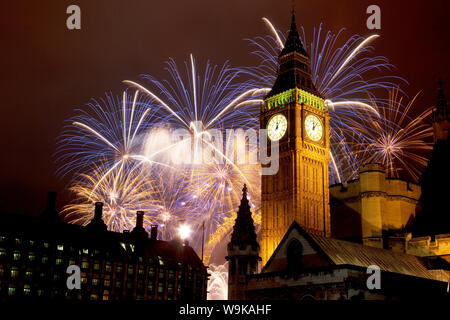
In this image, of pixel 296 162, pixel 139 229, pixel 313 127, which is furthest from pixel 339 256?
pixel 139 229

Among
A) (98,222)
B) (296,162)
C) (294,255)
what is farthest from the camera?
(98,222)

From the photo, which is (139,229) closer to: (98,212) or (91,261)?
(98,212)

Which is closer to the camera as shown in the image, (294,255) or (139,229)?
(294,255)

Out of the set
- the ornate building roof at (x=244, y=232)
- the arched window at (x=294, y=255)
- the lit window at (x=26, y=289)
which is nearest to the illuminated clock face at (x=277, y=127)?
the ornate building roof at (x=244, y=232)

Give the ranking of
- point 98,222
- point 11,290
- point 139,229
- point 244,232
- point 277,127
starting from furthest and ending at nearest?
point 139,229 < point 98,222 < point 277,127 < point 11,290 < point 244,232
